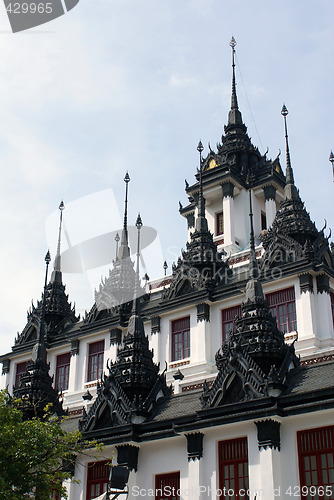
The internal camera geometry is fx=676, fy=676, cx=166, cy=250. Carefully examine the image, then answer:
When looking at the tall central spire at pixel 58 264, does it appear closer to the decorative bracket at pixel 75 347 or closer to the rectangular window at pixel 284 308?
the decorative bracket at pixel 75 347

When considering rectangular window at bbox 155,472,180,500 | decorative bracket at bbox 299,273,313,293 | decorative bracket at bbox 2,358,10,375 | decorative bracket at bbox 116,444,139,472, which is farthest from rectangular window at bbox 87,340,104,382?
rectangular window at bbox 155,472,180,500

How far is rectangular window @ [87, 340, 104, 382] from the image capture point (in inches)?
1524

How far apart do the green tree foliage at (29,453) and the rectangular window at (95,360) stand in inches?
575

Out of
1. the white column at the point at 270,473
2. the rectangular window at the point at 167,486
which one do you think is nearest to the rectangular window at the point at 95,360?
the rectangular window at the point at 167,486

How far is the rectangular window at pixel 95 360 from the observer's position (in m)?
38.7

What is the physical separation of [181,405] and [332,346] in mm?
7867

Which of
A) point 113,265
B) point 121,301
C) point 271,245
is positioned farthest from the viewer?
point 113,265

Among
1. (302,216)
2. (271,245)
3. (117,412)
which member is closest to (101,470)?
(117,412)

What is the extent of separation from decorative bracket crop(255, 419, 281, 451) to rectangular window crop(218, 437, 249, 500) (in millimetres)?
917

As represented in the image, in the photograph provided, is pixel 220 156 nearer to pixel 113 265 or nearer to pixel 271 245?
pixel 113 265

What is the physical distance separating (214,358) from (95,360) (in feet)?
28.3

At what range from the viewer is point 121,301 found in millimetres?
41375

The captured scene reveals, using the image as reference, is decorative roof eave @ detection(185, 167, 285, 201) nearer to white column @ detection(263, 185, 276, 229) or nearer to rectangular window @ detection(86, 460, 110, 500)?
white column @ detection(263, 185, 276, 229)

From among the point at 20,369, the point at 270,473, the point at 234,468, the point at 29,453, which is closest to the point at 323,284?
the point at 234,468
